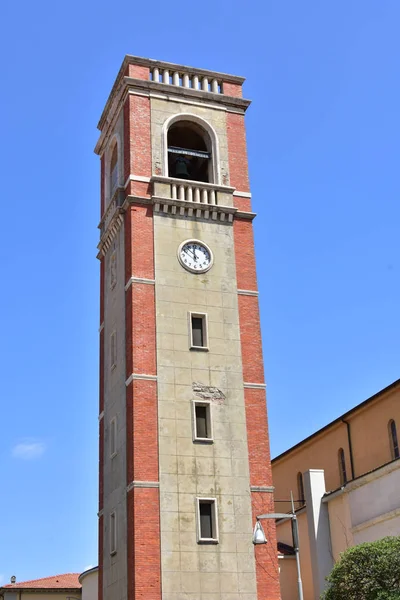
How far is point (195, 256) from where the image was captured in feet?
123

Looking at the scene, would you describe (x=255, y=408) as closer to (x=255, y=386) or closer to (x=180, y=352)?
(x=255, y=386)

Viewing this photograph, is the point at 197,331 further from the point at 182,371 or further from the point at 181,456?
the point at 181,456

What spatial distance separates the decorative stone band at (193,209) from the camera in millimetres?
37594

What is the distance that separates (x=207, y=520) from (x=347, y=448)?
41.9ft

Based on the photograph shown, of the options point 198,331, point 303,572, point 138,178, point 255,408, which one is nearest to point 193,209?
point 138,178

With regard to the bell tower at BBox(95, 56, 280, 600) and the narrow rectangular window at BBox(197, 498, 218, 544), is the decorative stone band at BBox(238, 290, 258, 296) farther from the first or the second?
the narrow rectangular window at BBox(197, 498, 218, 544)

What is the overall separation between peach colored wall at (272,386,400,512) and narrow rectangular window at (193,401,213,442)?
9.79 metres

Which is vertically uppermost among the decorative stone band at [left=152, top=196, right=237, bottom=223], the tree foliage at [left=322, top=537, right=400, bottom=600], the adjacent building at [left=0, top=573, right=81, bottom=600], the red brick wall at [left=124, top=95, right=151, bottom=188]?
the red brick wall at [left=124, top=95, right=151, bottom=188]

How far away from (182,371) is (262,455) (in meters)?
4.64

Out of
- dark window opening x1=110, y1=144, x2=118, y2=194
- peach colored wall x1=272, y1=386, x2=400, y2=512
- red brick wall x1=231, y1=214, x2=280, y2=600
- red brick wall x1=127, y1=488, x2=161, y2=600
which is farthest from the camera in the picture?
dark window opening x1=110, y1=144, x2=118, y2=194

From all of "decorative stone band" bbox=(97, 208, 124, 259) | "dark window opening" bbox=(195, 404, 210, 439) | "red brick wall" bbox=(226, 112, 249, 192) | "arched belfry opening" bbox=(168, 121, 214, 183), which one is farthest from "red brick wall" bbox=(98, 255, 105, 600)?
"red brick wall" bbox=(226, 112, 249, 192)

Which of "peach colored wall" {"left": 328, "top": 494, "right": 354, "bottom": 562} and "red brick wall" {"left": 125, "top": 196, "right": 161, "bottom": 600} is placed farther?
"peach colored wall" {"left": 328, "top": 494, "right": 354, "bottom": 562}

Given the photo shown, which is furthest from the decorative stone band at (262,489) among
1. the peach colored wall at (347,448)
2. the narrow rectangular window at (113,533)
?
the peach colored wall at (347,448)

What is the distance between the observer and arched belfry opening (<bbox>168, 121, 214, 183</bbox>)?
3994cm
